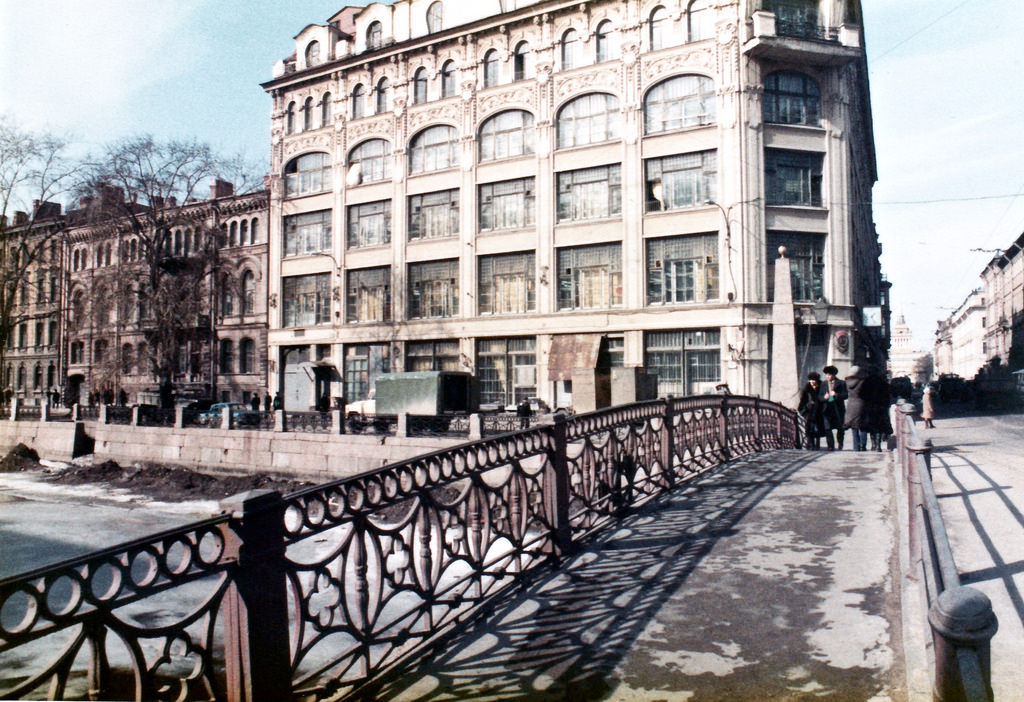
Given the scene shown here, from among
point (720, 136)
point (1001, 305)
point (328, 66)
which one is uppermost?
point (328, 66)

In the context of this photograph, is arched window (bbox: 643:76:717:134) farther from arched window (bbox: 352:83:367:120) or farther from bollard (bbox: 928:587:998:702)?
bollard (bbox: 928:587:998:702)

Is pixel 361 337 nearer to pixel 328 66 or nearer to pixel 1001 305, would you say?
pixel 328 66

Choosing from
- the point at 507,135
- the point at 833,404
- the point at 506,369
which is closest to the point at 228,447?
the point at 506,369

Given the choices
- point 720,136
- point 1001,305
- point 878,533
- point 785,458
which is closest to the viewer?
point 878,533

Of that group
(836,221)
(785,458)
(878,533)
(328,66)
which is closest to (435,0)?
(328,66)

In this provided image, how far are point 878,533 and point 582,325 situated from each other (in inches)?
907

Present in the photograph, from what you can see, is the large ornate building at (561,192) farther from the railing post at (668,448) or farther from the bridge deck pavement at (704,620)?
the bridge deck pavement at (704,620)

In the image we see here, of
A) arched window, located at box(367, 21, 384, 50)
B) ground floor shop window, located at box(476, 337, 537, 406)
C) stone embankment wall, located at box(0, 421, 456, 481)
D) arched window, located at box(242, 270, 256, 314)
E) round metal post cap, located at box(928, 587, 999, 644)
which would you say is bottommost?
stone embankment wall, located at box(0, 421, 456, 481)

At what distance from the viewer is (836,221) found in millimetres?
27844

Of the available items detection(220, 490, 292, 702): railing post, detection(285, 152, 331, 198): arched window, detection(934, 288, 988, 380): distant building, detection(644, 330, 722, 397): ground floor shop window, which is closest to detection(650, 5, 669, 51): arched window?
detection(644, 330, 722, 397): ground floor shop window

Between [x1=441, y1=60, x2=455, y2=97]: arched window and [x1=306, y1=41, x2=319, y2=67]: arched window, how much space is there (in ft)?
18.8

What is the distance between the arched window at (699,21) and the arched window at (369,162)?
48.1ft

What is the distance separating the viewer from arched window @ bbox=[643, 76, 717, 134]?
27.9 metres

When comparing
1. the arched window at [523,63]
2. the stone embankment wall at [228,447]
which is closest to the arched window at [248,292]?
the stone embankment wall at [228,447]
